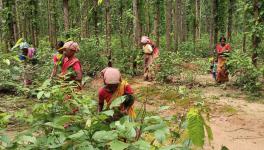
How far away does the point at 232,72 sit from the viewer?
1230cm

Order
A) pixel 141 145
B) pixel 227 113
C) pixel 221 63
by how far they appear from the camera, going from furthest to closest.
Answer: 1. pixel 221 63
2. pixel 227 113
3. pixel 141 145

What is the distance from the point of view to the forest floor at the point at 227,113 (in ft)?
26.0

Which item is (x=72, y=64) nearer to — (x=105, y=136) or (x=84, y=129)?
(x=84, y=129)

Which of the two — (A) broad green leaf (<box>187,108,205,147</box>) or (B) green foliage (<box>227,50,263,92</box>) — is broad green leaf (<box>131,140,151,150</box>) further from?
(B) green foliage (<box>227,50,263,92</box>)

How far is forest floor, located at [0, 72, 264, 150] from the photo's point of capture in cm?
793

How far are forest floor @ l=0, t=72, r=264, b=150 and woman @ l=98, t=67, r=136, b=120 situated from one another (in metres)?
1.30

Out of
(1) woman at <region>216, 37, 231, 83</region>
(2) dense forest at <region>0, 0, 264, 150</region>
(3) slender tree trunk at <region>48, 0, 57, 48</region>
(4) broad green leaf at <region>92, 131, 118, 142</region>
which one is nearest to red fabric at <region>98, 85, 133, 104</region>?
(2) dense forest at <region>0, 0, 264, 150</region>

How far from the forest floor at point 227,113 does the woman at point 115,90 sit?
1302 millimetres

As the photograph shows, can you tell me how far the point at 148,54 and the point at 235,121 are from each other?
5.34 m

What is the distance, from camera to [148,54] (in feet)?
45.5

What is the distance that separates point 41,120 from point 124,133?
71cm

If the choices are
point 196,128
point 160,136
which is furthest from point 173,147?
point 196,128

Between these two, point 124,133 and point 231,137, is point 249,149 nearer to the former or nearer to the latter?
point 231,137

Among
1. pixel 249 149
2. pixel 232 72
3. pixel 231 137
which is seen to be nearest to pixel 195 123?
pixel 249 149
